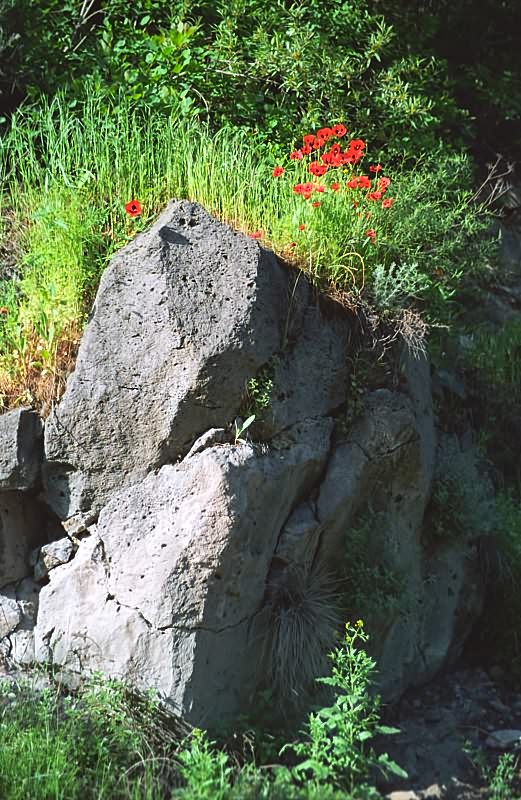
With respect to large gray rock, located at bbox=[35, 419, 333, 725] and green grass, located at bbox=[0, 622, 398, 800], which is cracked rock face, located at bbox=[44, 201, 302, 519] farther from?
green grass, located at bbox=[0, 622, 398, 800]

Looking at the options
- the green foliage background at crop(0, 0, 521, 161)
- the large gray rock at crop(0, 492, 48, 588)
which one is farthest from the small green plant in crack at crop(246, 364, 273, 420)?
the green foliage background at crop(0, 0, 521, 161)

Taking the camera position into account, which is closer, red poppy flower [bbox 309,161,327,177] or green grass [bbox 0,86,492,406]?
green grass [bbox 0,86,492,406]

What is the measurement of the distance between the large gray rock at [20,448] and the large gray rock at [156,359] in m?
0.06

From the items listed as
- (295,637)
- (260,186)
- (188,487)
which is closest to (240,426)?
(188,487)

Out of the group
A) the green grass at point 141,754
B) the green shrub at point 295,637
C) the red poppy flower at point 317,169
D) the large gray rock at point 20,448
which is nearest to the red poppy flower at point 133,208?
the red poppy flower at point 317,169

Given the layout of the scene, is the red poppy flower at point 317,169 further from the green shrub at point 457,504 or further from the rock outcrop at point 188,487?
the green shrub at point 457,504

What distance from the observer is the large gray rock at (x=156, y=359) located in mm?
4289

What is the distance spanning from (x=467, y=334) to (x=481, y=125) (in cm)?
225

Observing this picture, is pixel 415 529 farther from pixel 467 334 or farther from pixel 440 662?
pixel 467 334

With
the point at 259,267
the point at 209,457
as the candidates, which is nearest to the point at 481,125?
the point at 259,267

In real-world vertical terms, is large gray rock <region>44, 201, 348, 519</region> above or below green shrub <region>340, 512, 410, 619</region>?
above

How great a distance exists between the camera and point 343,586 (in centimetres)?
479

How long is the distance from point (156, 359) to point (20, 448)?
0.72 metres

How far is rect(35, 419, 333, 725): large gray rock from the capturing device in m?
4.09
